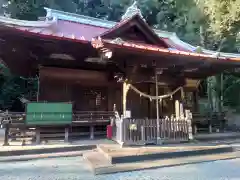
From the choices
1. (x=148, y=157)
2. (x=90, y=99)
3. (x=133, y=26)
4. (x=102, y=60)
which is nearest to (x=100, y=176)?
(x=148, y=157)

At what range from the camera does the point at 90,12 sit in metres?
28.8

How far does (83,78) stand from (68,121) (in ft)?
7.55

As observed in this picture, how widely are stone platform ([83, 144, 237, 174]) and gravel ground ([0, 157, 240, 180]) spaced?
233 millimetres

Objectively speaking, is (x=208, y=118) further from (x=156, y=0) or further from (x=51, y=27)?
(x=156, y=0)

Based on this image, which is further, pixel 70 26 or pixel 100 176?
pixel 70 26

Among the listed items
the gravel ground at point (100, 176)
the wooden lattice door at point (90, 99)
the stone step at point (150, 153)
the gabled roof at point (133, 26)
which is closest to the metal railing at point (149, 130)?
the stone step at point (150, 153)

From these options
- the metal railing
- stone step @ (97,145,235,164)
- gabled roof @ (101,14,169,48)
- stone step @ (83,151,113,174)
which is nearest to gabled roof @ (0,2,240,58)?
gabled roof @ (101,14,169,48)

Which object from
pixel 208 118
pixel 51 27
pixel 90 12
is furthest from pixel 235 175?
pixel 90 12

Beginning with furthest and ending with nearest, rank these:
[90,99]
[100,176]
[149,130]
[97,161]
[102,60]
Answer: [90,99] → [102,60] → [149,130] → [97,161] → [100,176]

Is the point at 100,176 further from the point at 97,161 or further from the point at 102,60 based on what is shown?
the point at 102,60

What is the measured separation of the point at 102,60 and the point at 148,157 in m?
4.32

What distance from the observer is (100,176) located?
4461 millimetres

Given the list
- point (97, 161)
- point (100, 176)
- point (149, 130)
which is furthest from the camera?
point (149, 130)

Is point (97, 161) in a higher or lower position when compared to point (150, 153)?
lower
